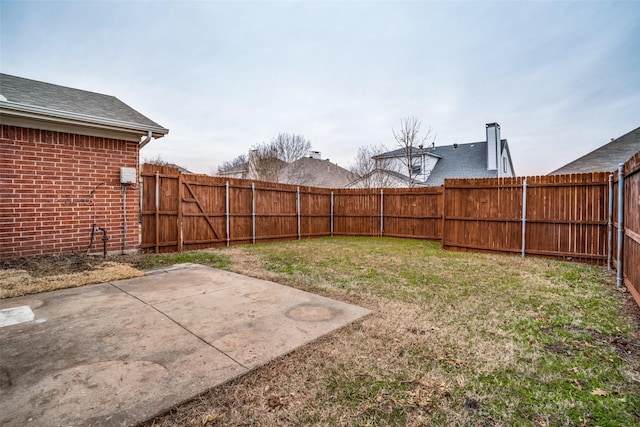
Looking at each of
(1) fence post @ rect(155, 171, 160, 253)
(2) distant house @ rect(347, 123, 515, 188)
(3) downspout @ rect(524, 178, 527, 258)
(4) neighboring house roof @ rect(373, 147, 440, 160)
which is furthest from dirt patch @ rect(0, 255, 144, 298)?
(4) neighboring house roof @ rect(373, 147, 440, 160)

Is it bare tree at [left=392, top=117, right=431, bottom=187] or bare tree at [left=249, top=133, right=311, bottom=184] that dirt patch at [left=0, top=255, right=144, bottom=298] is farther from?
bare tree at [left=249, top=133, right=311, bottom=184]

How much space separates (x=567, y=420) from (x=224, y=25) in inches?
441

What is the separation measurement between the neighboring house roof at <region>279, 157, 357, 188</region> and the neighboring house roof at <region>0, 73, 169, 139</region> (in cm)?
1796

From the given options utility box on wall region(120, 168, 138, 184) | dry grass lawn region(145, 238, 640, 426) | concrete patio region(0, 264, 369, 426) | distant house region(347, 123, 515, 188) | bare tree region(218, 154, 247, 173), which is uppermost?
bare tree region(218, 154, 247, 173)

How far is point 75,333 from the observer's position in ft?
8.48

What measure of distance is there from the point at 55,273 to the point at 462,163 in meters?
21.5

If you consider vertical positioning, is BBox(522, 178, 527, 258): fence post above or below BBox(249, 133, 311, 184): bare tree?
below

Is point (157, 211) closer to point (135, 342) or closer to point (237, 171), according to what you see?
point (135, 342)

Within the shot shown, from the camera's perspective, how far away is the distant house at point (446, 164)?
18.9 meters

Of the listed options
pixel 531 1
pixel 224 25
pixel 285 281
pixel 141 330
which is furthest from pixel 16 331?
pixel 531 1

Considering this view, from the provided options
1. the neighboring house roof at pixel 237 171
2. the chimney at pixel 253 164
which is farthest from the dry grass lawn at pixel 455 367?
the neighboring house roof at pixel 237 171

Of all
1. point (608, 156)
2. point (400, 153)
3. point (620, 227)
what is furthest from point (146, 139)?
point (400, 153)

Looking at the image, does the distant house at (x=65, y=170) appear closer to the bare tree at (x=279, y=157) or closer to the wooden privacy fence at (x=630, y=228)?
the wooden privacy fence at (x=630, y=228)

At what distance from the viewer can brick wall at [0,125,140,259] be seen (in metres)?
5.32
